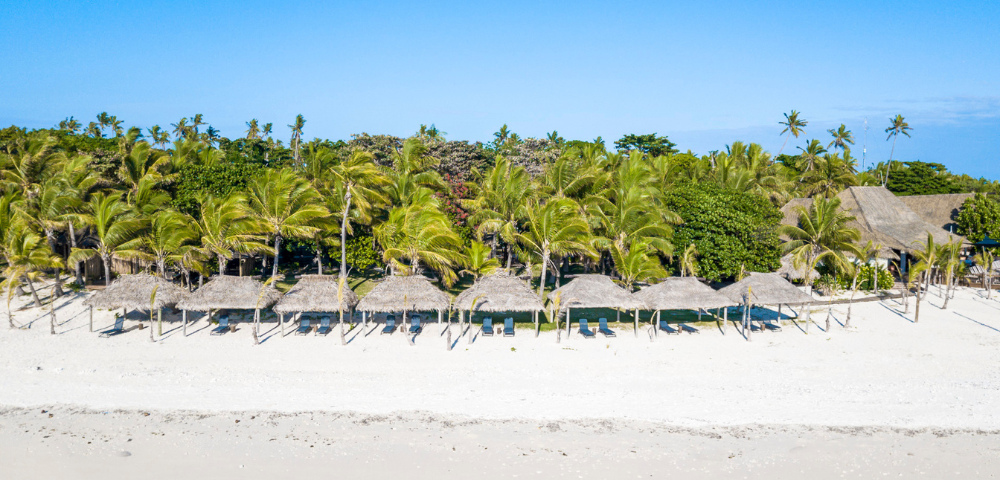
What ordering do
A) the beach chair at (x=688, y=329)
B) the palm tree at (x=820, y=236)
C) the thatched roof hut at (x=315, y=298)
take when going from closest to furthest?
1. the thatched roof hut at (x=315, y=298)
2. the beach chair at (x=688, y=329)
3. the palm tree at (x=820, y=236)

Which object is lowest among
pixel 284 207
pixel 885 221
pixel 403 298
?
pixel 403 298

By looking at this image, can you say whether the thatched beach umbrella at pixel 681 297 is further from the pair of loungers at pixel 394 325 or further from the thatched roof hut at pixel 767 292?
the pair of loungers at pixel 394 325

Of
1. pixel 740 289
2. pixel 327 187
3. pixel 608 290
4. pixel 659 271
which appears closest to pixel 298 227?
pixel 327 187

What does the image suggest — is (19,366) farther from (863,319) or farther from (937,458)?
(863,319)

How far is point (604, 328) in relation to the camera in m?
18.0

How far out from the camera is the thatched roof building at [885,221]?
94.1ft

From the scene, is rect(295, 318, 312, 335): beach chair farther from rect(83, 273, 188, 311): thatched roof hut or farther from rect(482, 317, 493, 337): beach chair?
rect(482, 317, 493, 337): beach chair

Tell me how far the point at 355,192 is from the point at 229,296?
655 cm

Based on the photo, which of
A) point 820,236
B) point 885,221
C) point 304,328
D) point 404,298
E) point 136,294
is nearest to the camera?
point 404,298

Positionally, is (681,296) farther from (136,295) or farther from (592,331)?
(136,295)

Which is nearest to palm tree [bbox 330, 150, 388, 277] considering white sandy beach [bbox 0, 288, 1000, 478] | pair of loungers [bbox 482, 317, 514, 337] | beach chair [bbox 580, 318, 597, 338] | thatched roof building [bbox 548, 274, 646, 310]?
white sandy beach [bbox 0, 288, 1000, 478]

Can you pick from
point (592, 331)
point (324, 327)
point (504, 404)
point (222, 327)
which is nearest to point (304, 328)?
point (324, 327)

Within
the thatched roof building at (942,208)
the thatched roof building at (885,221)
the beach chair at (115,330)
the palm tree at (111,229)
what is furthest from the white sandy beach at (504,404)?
the thatched roof building at (942,208)

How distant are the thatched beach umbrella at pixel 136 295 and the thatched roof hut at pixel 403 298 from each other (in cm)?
579
